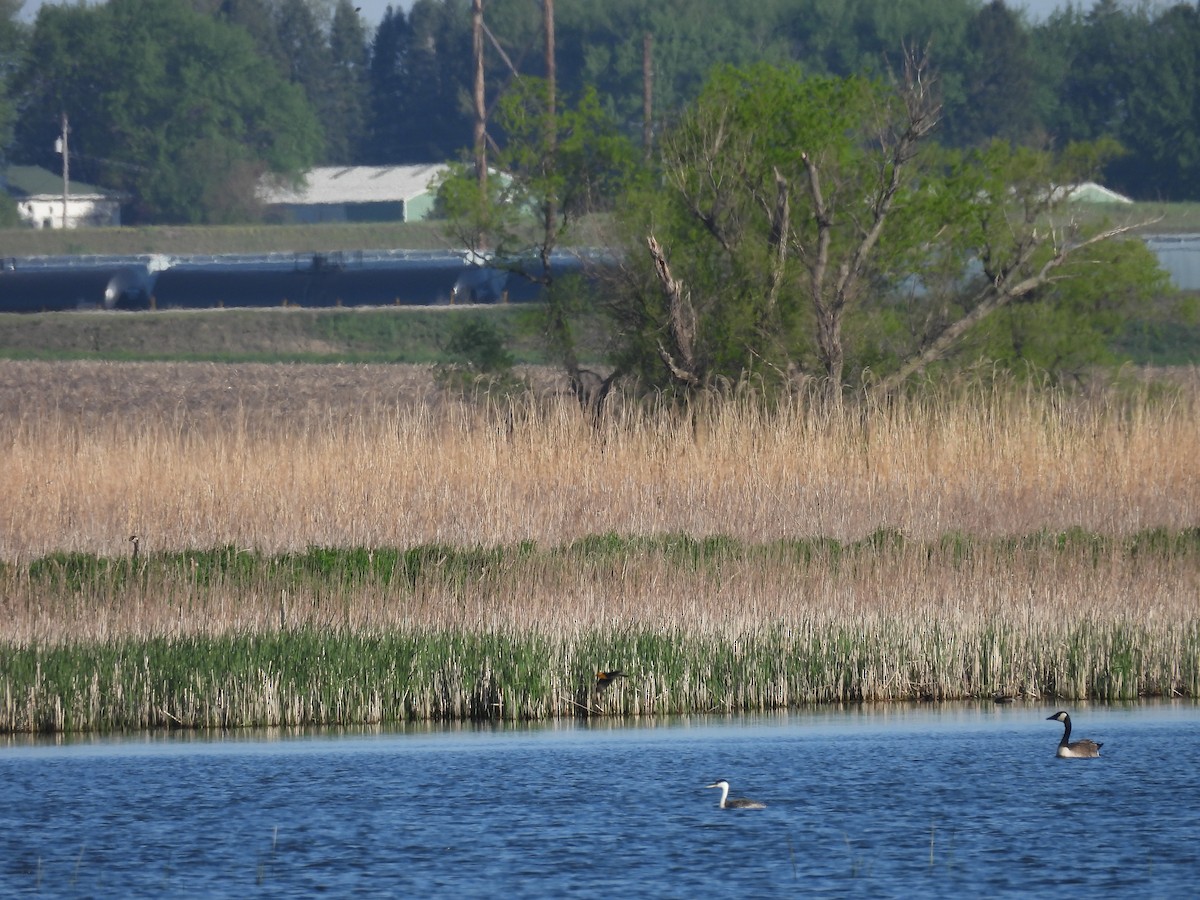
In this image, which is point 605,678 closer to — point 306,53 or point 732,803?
point 732,803

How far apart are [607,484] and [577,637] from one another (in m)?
5.90

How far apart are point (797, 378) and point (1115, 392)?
4.48 metres

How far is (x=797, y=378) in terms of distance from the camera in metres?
26.2

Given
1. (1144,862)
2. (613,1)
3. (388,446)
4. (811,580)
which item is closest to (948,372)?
(388,446)

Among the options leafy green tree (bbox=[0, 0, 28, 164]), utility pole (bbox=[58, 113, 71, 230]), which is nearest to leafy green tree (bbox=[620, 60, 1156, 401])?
utility pole (bbox=[58, 113, 71, 230])

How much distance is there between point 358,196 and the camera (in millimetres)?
94875

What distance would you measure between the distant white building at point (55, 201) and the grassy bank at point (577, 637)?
7672cm

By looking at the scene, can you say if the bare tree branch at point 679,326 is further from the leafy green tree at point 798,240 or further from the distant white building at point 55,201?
the distant white building at point 55,201

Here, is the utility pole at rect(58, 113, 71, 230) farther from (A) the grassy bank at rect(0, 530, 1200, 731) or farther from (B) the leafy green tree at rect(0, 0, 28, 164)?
(A) the grassy bank at rect(0, 530, 1200, 731)

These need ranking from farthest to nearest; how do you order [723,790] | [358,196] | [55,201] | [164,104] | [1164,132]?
1. [358,196]
2. [55,201]
3. [164,104]
4. [1164,132]
5. [723,790]

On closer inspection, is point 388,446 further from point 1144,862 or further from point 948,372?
point 1144,862

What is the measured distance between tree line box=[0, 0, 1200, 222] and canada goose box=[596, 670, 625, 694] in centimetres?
6635

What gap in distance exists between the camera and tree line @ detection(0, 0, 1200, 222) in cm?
8194

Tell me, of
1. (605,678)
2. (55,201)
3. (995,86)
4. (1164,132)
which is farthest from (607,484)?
(55,201)
